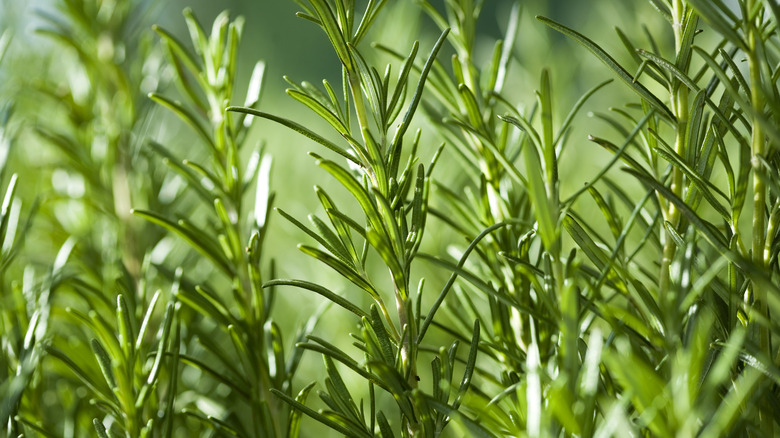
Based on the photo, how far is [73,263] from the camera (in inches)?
15.3

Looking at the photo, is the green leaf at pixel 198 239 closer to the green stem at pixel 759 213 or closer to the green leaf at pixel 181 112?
the green leaf at pixel 181 112

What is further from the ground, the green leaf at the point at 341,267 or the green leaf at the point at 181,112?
the green leaf at the point at 181,112

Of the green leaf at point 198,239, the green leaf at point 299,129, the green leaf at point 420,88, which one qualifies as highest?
the green leaf at point 420,88

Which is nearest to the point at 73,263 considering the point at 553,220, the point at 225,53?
the point at 225,53

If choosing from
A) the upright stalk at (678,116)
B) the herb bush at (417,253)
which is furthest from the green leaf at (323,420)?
the upright stalk at (678,116)

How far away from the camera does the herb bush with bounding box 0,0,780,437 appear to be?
0.18 m

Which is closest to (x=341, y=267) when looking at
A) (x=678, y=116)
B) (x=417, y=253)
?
(x=417, y=253)

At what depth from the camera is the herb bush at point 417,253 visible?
0.60ft

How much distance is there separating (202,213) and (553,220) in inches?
14.9

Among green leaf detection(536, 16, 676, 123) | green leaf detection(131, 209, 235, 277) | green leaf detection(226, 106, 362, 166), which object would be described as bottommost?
green leaf detection(131, 209, 235, 277)

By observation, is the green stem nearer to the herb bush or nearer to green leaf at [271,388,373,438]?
the herb bush

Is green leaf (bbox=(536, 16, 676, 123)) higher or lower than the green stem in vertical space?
higher

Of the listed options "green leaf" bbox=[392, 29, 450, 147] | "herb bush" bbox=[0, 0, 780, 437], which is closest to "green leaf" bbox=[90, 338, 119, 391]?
"herb bush" bbox=[0, 0, 780, 437]

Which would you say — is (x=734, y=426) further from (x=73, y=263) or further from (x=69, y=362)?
(x=73, y=263)
